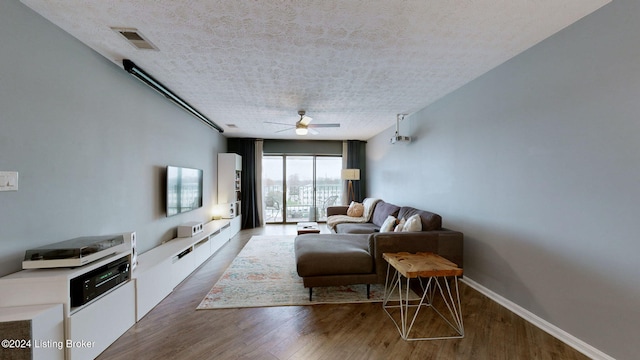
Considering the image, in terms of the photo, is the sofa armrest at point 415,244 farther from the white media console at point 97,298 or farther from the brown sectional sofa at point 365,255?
the white media console at point 97,298

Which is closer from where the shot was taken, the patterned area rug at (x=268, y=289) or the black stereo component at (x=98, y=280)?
the black stereo component at (x=98, y=280)

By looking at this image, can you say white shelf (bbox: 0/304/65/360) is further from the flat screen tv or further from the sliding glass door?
the sliding glass door

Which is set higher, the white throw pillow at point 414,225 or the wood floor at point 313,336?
the white throw pillow at point 414,225

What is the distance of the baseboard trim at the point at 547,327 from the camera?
5.73 ft

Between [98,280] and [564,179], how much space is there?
147 inches

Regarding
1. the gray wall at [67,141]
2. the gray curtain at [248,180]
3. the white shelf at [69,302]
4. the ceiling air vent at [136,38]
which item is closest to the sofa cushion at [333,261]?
the white shelf at [69,302]

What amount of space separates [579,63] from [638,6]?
1.24 feet

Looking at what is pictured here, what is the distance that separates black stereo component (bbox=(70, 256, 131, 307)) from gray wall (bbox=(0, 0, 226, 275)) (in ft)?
1.37

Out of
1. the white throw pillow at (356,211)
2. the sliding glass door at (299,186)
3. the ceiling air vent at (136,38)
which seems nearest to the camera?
the ceiling air vent at (136,38)

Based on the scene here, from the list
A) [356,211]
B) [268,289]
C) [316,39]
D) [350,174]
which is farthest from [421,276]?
[350,174]

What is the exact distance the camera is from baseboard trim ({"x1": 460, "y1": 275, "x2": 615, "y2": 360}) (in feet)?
Result: 5.73

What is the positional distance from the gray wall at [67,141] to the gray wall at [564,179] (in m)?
4.03

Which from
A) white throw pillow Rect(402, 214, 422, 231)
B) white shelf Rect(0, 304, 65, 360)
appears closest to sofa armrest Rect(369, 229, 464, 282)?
white throw pillow Rect(402, 214, 422, 231)

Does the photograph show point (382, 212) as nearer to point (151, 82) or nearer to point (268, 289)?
point (268, 289)
